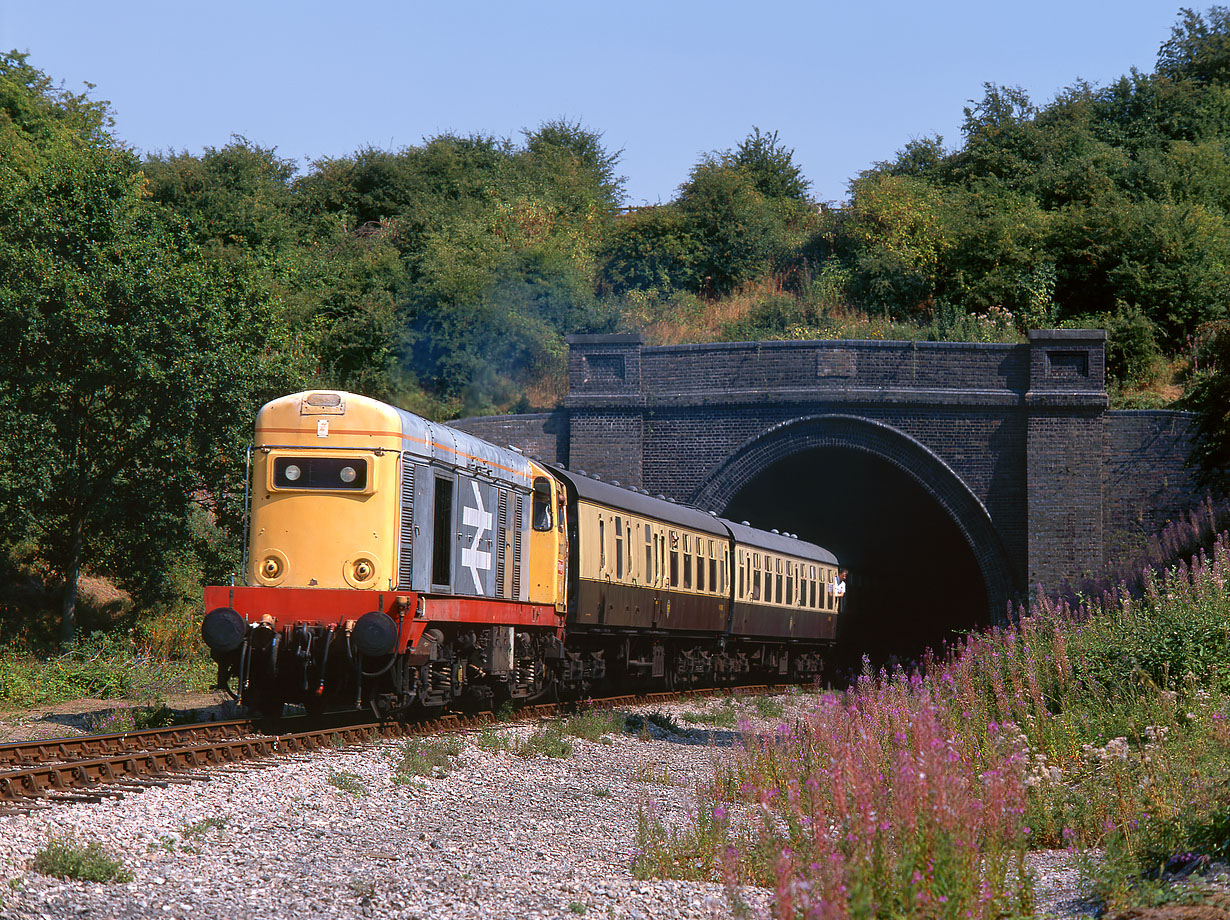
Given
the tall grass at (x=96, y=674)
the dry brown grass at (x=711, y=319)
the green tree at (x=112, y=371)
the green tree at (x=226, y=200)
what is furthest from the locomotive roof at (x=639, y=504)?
the green tree at (x=226, y=200)

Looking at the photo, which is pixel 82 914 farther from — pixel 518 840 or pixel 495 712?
pixel 495 712

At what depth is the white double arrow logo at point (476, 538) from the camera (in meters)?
14.3

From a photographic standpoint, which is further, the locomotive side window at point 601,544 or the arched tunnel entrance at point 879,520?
the arched tunnel entrance at point 879,520

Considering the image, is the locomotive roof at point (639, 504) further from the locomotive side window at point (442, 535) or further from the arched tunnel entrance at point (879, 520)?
the arched tunnel entrance at point (879, 520)

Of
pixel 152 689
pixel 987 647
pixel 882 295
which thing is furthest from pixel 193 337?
pixel 882 295

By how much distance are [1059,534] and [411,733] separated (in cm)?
1885

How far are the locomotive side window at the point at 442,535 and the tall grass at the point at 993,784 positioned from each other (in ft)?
12.4

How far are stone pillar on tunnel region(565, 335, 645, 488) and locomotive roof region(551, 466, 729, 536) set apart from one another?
14.7ft

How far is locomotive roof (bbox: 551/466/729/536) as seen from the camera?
18453 millimetres

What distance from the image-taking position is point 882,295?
126 feet

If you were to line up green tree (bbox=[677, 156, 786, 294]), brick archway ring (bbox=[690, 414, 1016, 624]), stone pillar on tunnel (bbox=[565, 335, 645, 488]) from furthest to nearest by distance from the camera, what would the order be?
green tree (bbox=[677, 156, 786, 294]) → stone pillar on tunnel (bbox=[565, 335, 645, 488]) → brick archway ring (bbox=[690, 414, 1016, 624])

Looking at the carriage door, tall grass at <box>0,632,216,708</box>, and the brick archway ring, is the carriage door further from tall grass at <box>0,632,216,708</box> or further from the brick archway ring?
the brick archway ring

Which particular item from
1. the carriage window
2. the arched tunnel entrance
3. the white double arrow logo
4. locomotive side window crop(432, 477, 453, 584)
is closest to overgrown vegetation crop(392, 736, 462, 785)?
locomotive side window crop(432, 477, 453, 584)

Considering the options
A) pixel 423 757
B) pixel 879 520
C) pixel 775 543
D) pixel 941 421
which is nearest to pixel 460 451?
pixel 423 757
